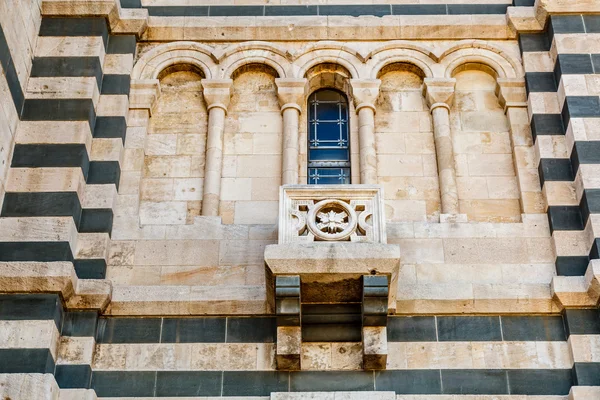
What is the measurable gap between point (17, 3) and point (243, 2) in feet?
9.94

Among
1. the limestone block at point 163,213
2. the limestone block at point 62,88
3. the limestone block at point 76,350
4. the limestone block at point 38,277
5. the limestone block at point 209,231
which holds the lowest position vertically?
the limestone block at point 76,350

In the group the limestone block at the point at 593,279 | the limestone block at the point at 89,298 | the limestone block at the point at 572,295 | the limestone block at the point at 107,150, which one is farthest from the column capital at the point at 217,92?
the limestone block at the point at 593,279

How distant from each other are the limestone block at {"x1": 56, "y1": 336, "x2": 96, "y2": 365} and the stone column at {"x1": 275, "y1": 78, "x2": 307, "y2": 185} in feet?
9.65

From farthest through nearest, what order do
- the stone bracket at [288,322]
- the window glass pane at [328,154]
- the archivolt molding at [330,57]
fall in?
the archivolt molding at [330,57] → the window glass pane at [328,154] → the stone bracket at [288,322]

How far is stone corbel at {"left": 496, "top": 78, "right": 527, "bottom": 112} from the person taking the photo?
13039 mm

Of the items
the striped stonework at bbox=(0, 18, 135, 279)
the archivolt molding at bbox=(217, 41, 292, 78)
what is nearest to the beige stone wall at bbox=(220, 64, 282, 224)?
the archivolt molding at bbox=(217, 41, 292, 78)

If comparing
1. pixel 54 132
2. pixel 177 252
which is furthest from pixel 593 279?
pixel 54 132

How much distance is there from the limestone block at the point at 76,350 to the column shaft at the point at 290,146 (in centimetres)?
293

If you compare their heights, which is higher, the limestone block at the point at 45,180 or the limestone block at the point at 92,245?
the limestone block at the point at 45,180

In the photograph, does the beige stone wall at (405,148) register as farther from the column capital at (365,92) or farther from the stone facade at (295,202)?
the column capital at (365,92)

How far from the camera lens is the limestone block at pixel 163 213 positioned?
12.2 metres

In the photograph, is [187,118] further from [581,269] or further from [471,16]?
[581,269]

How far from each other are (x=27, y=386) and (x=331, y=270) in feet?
10.0

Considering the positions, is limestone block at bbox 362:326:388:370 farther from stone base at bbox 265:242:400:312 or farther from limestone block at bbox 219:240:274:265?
limestone block at bbox 219:240:274:265
